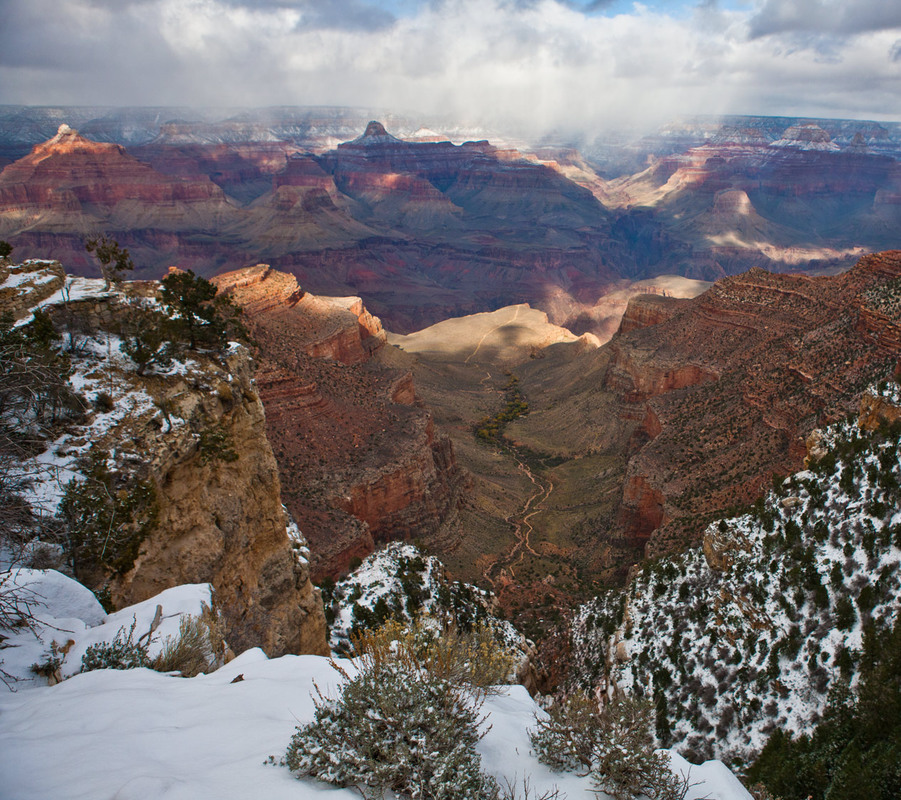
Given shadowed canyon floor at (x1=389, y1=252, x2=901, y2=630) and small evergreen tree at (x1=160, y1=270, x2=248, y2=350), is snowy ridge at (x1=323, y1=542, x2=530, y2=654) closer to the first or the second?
shadowed canyon floor at (x1=389, y1=252, x2=901, y2=630)

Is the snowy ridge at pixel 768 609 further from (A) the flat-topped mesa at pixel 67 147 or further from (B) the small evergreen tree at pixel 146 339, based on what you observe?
(A) the flat-topped mesa at pixel 67 147

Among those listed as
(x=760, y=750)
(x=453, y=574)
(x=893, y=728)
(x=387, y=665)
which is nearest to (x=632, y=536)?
(x=453, y=574)

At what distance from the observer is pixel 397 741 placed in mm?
6570

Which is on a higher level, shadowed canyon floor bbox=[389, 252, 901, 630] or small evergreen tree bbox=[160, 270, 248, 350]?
small evergreen tree bbox=[160, 270, 248, 350]

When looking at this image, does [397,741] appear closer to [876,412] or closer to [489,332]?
[876,412]

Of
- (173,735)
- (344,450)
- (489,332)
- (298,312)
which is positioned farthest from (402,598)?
(489,332)

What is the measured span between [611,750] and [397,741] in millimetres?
2947

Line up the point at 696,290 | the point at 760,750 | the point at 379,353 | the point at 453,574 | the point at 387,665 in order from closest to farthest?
the point at 387,665, the point at 760,750, the point at 453,574, the point at 379,353, the point at 696,290

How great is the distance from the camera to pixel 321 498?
30031 mm

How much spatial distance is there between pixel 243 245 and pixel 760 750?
156 m

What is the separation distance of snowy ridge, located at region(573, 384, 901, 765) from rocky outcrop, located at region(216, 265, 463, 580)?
44.4 ft

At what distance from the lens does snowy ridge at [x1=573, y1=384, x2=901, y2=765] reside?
13.9 metres

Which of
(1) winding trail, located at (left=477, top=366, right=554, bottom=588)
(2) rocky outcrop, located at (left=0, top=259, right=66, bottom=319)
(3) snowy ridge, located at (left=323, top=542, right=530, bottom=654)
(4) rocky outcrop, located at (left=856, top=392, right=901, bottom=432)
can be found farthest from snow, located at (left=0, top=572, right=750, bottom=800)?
(1) winding trail, located at (left=477, top=366, right=554, bottom=588)

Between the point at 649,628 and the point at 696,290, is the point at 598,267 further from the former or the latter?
the point at 649,628
